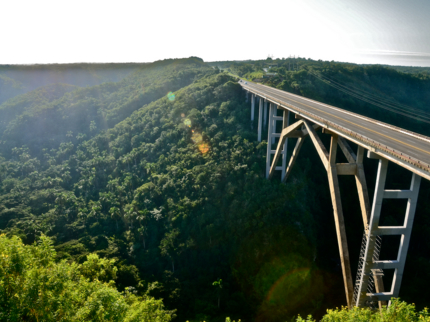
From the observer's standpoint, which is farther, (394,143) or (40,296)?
(394,143)

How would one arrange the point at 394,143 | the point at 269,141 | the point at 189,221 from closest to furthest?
the point at 394,143 → the point at 269,141 → the point at 189,221

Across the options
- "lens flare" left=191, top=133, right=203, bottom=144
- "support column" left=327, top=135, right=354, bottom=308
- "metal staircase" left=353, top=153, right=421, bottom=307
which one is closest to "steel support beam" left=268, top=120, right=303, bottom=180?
"support column" left=327, top=135, right=354, bottom=308

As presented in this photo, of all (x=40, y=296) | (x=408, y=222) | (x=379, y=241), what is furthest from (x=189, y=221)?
(x=408, y=222)

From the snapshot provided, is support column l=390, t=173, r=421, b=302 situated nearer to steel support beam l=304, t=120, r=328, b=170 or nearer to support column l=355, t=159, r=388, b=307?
support column l=355, t=159, r=388, b=307

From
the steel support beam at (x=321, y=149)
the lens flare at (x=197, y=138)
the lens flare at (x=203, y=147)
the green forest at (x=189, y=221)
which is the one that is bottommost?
the green forest at (x=189, y=221)

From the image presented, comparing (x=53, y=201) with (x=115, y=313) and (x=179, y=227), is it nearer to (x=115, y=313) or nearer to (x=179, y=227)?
(x=179, y=227)

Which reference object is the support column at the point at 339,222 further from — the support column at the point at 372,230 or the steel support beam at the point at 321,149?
the support column at the point at 372,230

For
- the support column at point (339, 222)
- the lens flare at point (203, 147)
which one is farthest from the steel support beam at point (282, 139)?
the lens flare at point (203, 147)

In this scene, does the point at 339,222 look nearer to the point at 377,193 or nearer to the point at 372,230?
the point at 372,230
